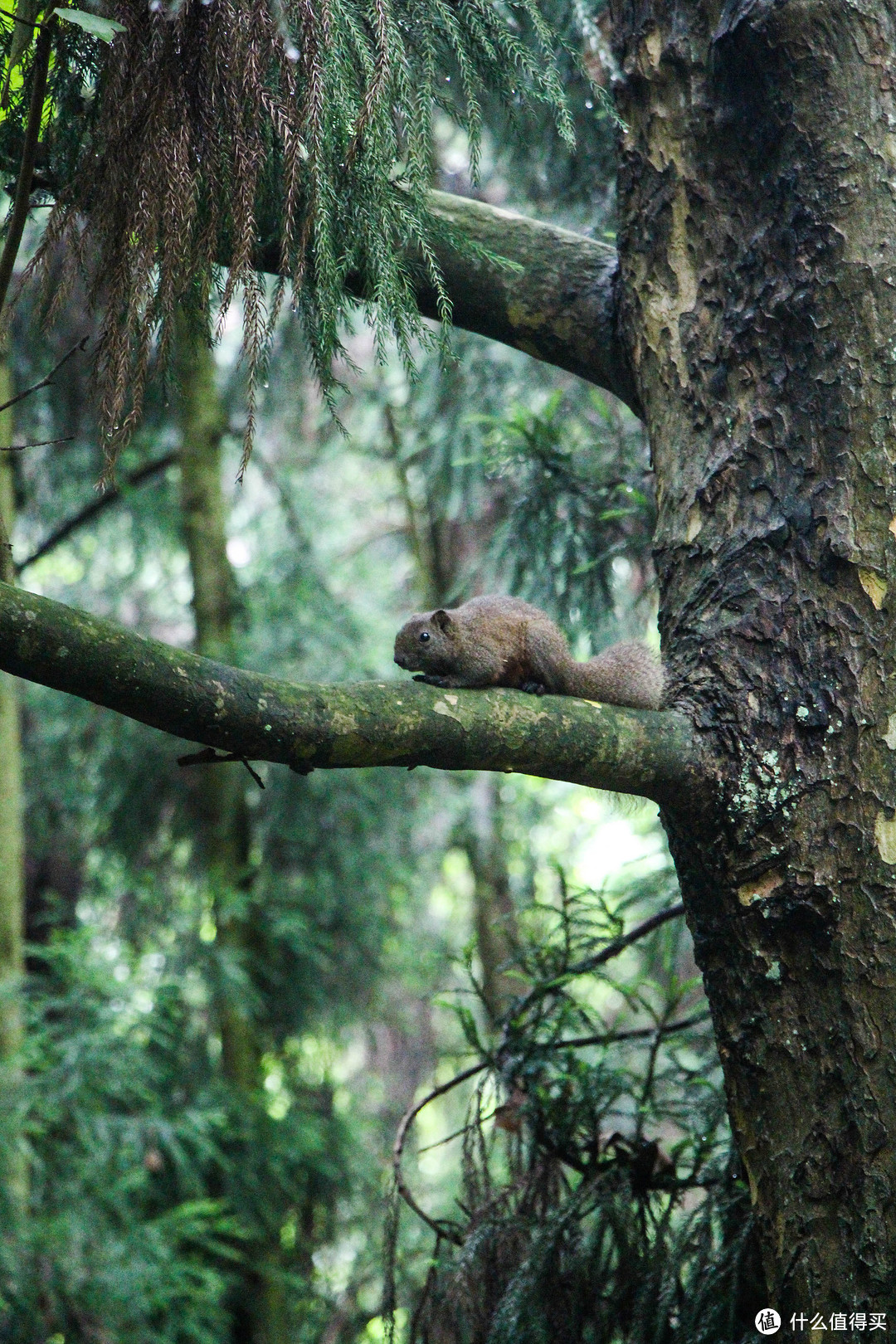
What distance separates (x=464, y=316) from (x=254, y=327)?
98 centimetres

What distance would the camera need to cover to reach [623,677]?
2.89m

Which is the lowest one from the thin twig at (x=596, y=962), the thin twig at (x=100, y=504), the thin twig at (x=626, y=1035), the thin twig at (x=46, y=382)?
the thin twig at (x=626, y=1035)

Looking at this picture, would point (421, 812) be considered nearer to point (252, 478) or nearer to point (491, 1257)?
point (252, 478)

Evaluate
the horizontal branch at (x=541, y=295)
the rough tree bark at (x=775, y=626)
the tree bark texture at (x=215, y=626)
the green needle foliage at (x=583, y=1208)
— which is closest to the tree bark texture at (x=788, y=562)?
the rough tree bark at (x=775, y=626)

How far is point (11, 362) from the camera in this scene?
6.23 meters

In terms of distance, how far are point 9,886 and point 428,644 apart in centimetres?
260

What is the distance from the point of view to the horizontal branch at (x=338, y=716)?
63.6 inches

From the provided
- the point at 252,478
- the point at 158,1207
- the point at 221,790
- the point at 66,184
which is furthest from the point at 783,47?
Answer: the point at 252,478

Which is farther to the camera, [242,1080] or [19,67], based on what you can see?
[242,1080]

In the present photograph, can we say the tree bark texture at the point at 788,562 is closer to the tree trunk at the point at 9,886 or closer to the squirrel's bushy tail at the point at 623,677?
the squirrel's bushy tail at the point at 623,677

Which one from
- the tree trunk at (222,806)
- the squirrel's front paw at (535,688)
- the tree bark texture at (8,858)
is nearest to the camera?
the squirrel's front paw at (535,688)

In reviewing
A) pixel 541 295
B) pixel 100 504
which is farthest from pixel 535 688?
pixel 100 504

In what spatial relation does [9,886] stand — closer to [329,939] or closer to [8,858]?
[8,858]

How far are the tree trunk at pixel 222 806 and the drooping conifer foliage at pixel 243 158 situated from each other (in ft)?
11.1
